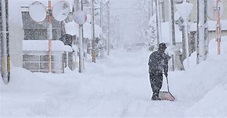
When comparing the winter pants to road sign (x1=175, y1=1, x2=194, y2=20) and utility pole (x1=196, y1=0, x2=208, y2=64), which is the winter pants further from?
road sign (x1=175, y1=1, x2=194, y2=20)

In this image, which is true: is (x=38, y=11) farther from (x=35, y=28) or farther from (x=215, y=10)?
(x=35, y=28)

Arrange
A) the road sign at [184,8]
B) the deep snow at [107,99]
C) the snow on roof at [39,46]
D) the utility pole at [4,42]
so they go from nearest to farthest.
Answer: the deep snow at [107,99] < the utility pole at [4,42] < the road sign at [184,8] < the snow on roof at [39,46]

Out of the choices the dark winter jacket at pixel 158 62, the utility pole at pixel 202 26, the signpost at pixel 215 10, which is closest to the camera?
the dark winter jacket at pixel 158 62

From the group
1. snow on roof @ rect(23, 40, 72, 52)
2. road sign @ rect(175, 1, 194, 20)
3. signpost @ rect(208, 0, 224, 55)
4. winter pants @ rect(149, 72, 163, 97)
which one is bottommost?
winter pants @ rect(149, 72, 163, 97)

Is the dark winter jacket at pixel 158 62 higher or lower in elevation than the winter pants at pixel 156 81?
higher

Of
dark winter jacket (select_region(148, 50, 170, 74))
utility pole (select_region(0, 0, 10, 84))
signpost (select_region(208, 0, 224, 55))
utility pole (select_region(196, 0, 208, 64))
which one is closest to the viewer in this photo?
utility pole (select_region(0, 0, 10, 84))

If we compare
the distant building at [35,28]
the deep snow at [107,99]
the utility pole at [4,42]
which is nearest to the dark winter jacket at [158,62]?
the deep snow at [107,99]

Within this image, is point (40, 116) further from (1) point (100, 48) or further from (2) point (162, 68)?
(1) point (100, 48)

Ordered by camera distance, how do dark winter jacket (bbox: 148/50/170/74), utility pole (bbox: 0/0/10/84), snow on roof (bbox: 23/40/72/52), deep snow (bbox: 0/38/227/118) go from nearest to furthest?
deep snow (bbox: 0/38/227/118) → utility pole (bbox: 0/0/10/84) → dark winter jacket (bbox: 148/50/170/74) → snow on roof (bbox: 23/40/72/52)

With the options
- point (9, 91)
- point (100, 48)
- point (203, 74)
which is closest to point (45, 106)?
point (9, 91)

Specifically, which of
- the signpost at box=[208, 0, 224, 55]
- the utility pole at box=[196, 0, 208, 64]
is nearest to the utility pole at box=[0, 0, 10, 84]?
the signpost at box=[208, 0, 224, 55]

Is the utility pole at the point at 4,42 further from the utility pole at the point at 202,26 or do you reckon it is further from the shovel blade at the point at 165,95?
Answer: the utility pole at the point at 202,26

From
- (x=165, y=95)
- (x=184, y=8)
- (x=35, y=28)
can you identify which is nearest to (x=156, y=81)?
(x=165, y=95)

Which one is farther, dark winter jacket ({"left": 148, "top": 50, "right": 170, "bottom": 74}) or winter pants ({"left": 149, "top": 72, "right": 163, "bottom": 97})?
dark winter jacket ({"left": 148, "top": 50, "right": 170, "bottom": 74})
